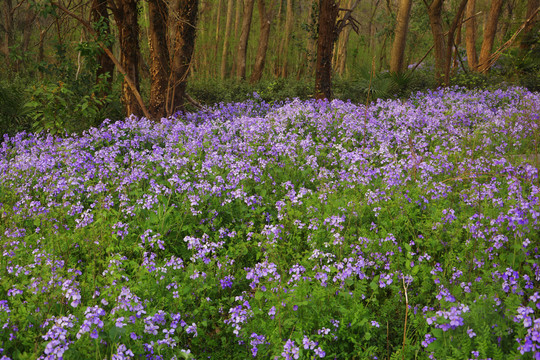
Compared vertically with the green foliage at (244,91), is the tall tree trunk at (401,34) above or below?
above

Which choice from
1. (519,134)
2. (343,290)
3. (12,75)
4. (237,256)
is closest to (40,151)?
(237,256)

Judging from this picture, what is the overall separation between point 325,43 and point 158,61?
3.67 metres

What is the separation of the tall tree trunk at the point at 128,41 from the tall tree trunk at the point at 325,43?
13.0 ft

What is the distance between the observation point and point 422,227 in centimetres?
375

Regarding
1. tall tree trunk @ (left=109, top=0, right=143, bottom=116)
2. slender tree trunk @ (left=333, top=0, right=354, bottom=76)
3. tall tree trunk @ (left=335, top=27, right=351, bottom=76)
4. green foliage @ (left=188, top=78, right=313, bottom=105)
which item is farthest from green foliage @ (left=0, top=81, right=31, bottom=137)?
tall tree trunk @ (left=335, top=27, right=351, bottom=76)

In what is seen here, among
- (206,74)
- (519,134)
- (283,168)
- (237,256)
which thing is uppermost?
(206,74)

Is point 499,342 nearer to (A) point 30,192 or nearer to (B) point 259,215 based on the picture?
(B) point 259,215

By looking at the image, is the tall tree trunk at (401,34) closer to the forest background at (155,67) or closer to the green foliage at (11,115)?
the forest background at (155,67)

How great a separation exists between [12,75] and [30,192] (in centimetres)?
1252

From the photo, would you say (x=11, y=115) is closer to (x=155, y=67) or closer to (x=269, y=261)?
(x=155, y=67)

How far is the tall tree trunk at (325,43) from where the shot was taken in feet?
30.0

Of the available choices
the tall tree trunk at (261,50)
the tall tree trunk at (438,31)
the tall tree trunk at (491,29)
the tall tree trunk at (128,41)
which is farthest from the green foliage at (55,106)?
the tall tree trunk at (491,29)

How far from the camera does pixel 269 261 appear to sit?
335 centimetres

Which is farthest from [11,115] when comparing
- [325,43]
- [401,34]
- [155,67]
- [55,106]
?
[401,34]
